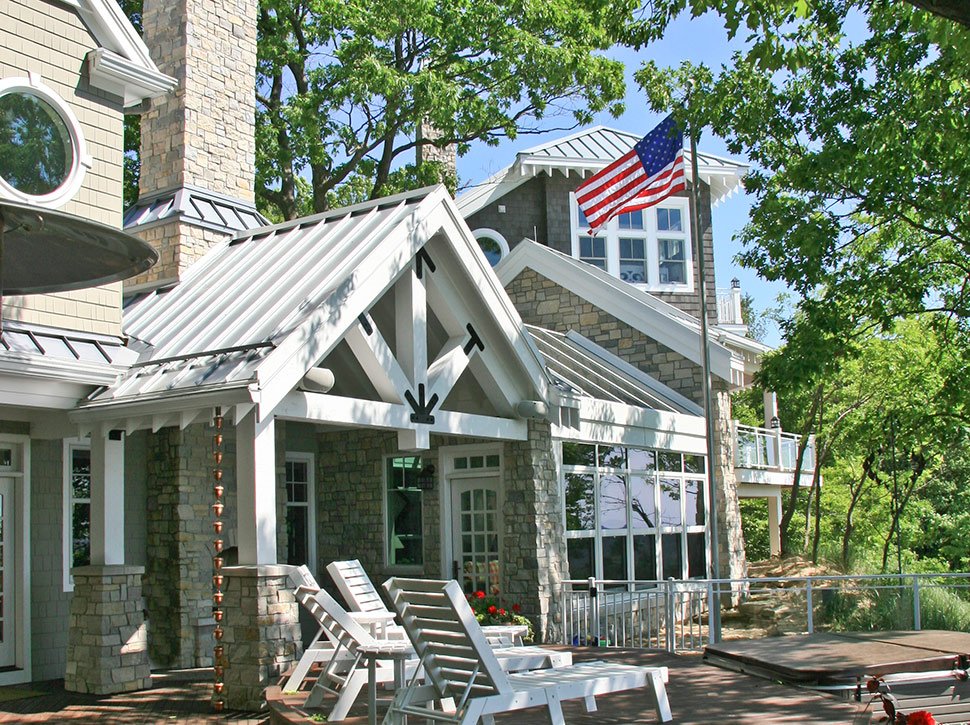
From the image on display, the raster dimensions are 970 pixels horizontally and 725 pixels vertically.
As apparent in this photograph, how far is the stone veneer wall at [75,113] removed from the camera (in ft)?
34.2


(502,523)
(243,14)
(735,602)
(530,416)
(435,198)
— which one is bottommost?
(735,602)

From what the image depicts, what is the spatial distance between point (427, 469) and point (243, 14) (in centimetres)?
731

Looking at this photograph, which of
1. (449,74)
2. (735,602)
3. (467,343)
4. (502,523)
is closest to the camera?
(467,343)

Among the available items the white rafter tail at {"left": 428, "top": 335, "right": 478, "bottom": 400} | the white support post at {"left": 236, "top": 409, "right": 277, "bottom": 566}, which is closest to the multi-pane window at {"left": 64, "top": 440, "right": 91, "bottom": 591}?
the white support post at {"left": 236, "top": 409, "right": 277, "bottom": 566}

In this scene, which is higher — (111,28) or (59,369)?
(111,28)

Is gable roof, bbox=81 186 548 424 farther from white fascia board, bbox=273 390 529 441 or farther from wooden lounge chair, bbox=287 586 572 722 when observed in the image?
wooden lounge chair, bbox=287 586 572 722

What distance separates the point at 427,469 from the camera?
46.6 feet

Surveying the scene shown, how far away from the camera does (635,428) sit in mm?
15297

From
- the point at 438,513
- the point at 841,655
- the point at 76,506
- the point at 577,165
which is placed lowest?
the point at 841,655

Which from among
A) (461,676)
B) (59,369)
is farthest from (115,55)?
(461,676)

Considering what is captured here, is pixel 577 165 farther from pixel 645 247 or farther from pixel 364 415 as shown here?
pixel 364 415

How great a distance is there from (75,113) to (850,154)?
939cm

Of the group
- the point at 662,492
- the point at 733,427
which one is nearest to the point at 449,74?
the point at 733,427

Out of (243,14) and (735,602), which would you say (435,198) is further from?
(735,602)
